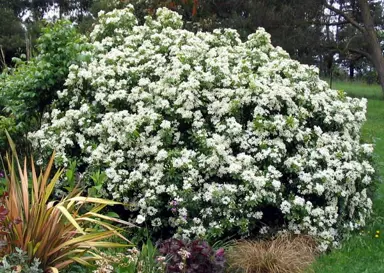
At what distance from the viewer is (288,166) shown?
531cm

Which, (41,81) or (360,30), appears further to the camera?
(360,30)

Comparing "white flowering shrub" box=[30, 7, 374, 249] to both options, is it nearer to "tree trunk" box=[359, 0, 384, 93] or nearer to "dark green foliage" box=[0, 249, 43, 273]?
"dark green foliage" box=[0, 249, 43, 273]

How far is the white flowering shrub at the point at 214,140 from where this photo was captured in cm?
508

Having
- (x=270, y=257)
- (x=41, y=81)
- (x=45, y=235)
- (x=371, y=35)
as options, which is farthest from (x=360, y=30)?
(x=45, y=235)

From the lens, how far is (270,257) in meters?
4.62

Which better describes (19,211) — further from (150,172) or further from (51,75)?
(51,75)

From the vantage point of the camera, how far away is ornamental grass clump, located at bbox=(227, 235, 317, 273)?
4.57 m

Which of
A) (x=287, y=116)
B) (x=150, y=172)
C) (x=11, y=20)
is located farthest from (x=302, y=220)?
(x=11, y=20)

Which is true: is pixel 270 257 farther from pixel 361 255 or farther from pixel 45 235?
pixel 45 235

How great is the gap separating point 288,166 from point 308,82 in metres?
1.31

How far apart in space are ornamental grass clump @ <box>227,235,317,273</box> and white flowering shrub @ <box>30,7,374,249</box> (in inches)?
9.4

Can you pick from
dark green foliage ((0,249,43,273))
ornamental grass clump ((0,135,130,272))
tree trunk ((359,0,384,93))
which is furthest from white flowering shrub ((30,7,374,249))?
tree trunk ((359,0,384,93))

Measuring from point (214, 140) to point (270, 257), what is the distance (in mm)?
1209

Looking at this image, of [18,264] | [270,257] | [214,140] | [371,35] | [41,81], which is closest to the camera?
[18,264]
